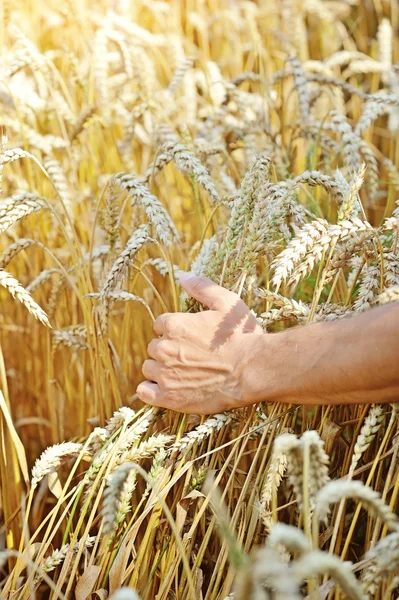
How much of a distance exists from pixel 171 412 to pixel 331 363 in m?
0.33

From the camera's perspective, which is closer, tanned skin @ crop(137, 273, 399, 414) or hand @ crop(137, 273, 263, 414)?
tanned skin @ crop(137, 273, 399, 414)

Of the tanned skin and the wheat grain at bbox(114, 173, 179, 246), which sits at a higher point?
the wheat grain at bbox(114, 173, 179, 246)

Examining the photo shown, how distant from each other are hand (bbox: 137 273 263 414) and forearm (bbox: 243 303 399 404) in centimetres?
3

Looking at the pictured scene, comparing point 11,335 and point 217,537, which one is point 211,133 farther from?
point 217,537

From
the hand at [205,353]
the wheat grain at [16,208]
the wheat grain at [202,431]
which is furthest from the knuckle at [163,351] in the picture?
the wheat grain at [16,208]

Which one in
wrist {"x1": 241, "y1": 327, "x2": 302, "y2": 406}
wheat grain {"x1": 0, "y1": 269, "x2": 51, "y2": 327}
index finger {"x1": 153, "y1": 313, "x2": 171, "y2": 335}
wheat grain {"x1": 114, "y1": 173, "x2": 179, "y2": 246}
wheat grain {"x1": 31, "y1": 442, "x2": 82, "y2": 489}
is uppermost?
wheat grain {"x1": 114, "y1": 173, "x2": 179, "y2": 246}

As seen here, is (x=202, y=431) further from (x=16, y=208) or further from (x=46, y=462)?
(x=16, y=208)

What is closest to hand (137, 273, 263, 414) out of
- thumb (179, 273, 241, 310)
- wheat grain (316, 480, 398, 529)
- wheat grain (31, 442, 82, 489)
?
thumb (179, 273, 241, 310)

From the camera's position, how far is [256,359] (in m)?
0.95

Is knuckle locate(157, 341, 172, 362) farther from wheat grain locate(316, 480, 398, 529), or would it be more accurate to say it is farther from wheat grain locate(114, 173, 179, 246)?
wheat grain locate(316, 480, 398, 529)

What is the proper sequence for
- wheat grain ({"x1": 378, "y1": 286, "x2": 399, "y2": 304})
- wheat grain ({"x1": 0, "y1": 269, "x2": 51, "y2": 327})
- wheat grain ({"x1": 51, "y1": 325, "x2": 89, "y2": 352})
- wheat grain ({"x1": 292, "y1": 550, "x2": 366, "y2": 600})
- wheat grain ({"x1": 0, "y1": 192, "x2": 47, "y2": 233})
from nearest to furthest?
wheat grain ({"x1": 292, "y1": 550, "x2": 366, "y2": 600}), wheat grain ({"x1": 378, "y1": 286, "x2": 399, "y2": 304}), wheat grain ({"x1": 0, "y1": 269, "x2": 51, "y2": 327}), wheat grain ({"x1": 0, "y1": 192, "x2": 47, "y2": 233}), wheat grain ({"x1": 51, "y1": 325, "x2": 89, "y2": 352})

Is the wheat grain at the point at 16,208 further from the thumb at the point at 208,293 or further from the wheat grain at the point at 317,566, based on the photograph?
the wheat grain at the point at 317,566

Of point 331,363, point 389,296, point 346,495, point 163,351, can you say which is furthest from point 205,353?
point 346,495

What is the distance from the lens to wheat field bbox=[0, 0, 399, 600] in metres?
0.79
